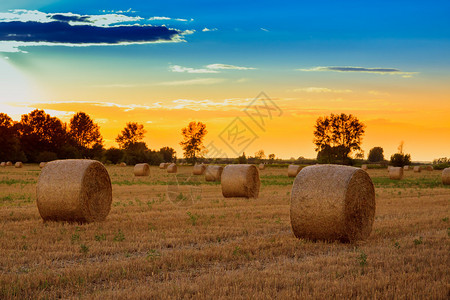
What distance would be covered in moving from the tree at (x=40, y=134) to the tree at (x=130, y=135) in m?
30.4

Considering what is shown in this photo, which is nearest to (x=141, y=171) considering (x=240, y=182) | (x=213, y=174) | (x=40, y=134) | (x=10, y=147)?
(x=213, y=174)

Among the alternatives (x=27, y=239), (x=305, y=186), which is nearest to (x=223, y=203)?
(x=305, y=186)

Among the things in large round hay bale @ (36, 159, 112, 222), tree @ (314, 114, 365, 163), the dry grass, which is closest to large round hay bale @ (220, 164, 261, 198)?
the dry grass

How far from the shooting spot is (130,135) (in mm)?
132625

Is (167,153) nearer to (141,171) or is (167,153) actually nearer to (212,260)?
(141,171)

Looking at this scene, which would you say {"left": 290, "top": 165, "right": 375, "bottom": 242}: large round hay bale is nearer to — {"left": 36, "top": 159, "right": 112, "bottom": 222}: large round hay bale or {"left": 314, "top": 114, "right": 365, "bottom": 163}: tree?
{"left": 36, "top": 159, "right": 112, "bottom": 222}: large round hay bale

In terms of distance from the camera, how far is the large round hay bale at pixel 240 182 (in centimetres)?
2434

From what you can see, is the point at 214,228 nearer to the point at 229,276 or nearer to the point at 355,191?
the point at 355,191

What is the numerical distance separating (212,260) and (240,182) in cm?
1448

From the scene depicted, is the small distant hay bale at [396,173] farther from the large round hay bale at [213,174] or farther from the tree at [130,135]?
the tree at [130,135]

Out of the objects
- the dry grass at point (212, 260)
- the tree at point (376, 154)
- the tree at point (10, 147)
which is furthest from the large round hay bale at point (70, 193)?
the tree at point (376, 154)

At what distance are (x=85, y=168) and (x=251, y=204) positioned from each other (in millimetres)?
7998

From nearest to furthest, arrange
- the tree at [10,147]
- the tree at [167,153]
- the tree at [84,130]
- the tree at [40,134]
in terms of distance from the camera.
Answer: the tree at [10,147] < the tree at [40,134] < the tree at [84,130] < the tree at [167,153]

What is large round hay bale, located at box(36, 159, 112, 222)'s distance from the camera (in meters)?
15.0
